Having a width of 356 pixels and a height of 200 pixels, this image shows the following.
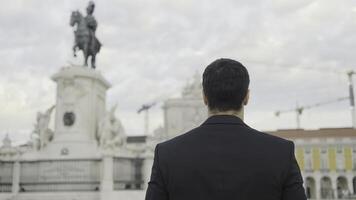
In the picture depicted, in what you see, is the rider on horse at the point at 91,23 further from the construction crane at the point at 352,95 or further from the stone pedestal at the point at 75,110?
the construction crane at the point at 352,95

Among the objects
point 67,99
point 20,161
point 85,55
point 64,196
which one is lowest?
point 64,196

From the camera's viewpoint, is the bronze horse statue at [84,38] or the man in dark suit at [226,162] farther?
the bronze horse statue at [84,38]

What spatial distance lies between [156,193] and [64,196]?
1809cm

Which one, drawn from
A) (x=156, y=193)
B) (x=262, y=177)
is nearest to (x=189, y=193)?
(x=156, y=193)

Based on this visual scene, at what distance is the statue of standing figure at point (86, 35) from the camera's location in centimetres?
2298

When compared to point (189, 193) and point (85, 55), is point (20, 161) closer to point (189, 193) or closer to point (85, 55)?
point (85, 55)

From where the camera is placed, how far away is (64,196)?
19312 millimetres

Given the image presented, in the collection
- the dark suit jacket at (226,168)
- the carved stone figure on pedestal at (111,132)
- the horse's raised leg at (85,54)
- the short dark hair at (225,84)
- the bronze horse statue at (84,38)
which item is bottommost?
the dark suit jacket at (226,168)

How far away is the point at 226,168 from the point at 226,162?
24mm

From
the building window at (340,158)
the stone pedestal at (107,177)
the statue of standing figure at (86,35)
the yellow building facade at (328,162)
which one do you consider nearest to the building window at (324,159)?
the yellow building facade at (328,162)

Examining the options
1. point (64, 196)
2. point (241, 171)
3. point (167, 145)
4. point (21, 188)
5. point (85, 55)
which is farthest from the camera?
point (85, 55)

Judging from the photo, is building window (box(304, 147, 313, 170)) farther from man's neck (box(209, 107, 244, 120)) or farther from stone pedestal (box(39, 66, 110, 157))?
man's neck (box(209, 107, 244, 120))

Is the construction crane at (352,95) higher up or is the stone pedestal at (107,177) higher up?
the construction crane at (352,95)

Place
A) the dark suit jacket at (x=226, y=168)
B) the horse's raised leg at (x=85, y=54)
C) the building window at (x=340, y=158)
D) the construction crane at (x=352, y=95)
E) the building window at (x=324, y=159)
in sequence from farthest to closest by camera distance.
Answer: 1. the construction crane at (x=352, y=95)
2. the building window at (x=324, y=159)
3. the building window at (x=340, y=158)
4. the horse's raised leg at (x=85, y=54)
5. the dark suit jacket at (x=226, y=168)
